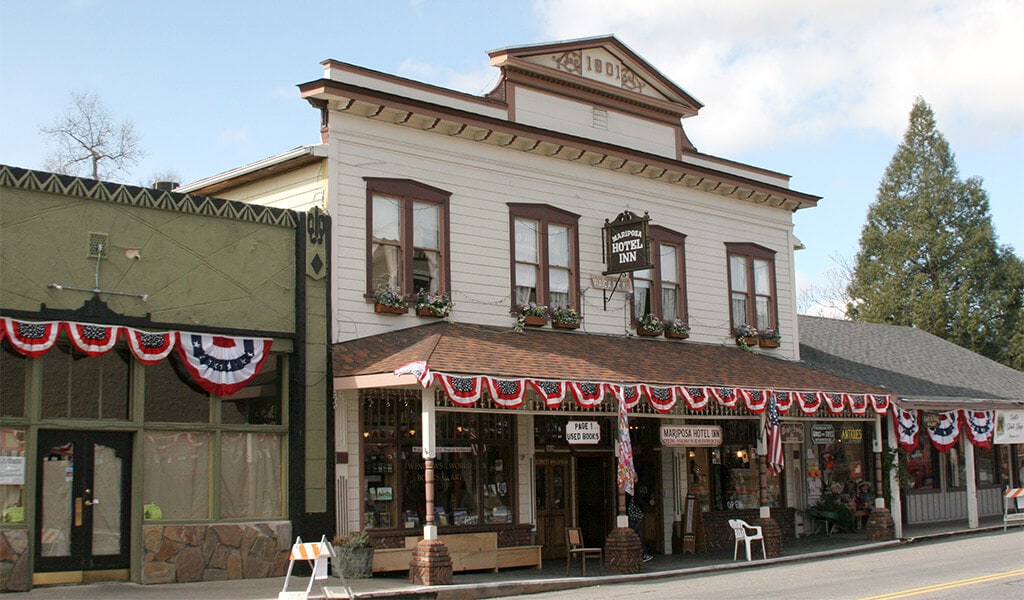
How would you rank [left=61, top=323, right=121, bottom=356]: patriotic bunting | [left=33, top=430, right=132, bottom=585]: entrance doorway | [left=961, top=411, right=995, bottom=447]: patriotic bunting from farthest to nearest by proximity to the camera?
[left=961, top=411, right=995, bottom=447]: patriotic bunting
[left=61, top=323, right=121, bottom=356]: patriotic bunting
[left=33, top=430, right=132, bottom=585]: entrance doorway

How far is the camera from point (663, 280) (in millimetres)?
23766

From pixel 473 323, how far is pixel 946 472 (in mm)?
16112

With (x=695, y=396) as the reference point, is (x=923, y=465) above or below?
below

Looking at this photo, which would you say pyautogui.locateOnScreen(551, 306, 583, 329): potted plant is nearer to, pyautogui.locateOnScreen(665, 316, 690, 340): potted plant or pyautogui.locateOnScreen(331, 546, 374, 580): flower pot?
pyautogui.locateOnScreen(665, 316, 690, 340): potted plant

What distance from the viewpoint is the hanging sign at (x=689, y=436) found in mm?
20234

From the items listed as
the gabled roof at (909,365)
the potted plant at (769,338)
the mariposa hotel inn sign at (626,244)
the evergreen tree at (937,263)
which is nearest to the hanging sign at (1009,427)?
the gabled roof at (909,365)

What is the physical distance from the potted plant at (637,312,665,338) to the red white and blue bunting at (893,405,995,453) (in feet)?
19.9

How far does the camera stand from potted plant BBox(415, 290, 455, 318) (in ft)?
63.4

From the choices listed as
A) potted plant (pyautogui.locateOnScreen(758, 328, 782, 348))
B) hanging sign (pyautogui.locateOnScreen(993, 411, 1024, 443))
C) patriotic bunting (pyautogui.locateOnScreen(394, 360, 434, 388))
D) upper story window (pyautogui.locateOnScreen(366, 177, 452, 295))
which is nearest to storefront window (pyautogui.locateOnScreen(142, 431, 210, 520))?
patriotic bunting (pyautogui.locateOnScreen(394, 360, 434, 388))

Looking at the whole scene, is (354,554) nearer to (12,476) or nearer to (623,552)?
(623,552)

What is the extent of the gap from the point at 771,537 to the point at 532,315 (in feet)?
19.8

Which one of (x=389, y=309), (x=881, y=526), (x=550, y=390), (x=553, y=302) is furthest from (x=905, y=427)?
(x=389, y=309)

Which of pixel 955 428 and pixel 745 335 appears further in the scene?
pixel 955 428

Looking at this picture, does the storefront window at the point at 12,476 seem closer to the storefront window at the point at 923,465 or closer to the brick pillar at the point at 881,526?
the brick pillar at the point at 881,526
